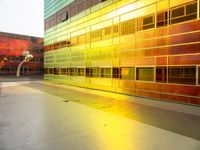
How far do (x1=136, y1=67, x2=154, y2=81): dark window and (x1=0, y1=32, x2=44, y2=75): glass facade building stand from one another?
146ft

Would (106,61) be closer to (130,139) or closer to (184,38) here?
(184,38)

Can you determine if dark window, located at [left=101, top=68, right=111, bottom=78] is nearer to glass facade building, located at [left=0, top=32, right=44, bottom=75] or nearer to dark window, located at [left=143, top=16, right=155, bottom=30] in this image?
dark window, located at [left=143, top=16, right=155, bottom=30]

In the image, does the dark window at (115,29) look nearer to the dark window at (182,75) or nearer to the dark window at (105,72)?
the dark window at (105,72)

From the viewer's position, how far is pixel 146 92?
54.3ft

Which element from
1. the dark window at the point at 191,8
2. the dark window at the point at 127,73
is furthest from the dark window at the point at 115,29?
the dark window at the point at 191,8

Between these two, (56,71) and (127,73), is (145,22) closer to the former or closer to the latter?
(127,73)

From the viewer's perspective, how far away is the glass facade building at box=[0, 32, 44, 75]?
180ft

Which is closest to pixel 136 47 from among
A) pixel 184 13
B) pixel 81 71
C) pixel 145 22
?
pixel 145 22

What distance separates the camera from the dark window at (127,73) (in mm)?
18094

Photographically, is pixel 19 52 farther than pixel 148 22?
Yes

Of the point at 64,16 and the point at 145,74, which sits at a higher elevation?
the point at 64,16

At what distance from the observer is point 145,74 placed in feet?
54.8

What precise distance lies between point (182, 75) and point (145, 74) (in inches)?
136

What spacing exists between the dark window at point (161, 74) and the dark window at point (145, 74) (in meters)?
0.53
